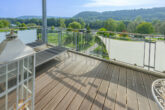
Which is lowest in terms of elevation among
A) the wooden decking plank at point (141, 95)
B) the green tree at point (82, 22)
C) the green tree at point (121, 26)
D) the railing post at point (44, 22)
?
the wooden decking plank at point (141, 95)

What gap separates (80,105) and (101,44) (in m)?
2.52

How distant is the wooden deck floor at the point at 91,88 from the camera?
1715 mm

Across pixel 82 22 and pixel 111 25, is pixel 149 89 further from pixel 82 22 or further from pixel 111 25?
pixel 82 22

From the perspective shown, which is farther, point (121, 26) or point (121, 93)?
point (121, 26)

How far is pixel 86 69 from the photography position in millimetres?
2990

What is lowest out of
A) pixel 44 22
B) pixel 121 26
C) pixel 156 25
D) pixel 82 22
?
pixel 44 22

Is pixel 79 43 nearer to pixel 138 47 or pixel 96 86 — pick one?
pixel 138 47

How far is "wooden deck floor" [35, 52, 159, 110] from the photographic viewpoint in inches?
67.5

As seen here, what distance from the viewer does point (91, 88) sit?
2143 millimetres

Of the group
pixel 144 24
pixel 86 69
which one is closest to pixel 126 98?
pixel 86 69

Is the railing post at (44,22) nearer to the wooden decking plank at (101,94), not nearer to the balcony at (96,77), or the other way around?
the balcony at (96,77)

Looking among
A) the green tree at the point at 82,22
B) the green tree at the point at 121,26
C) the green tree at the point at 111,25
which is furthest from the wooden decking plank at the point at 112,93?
the green tree at the point at 82,22

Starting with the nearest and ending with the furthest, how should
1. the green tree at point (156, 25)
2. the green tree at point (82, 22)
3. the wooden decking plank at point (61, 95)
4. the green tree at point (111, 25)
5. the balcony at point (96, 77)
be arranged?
the wooden decking plank at point (61, 95) → the balcony at point (96, 77) → the green tree at point (156, 25) → the green tree at point (111, 25) → the green tree at point (82, 22)

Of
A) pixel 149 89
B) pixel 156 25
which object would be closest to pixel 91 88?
pixel 149 89
